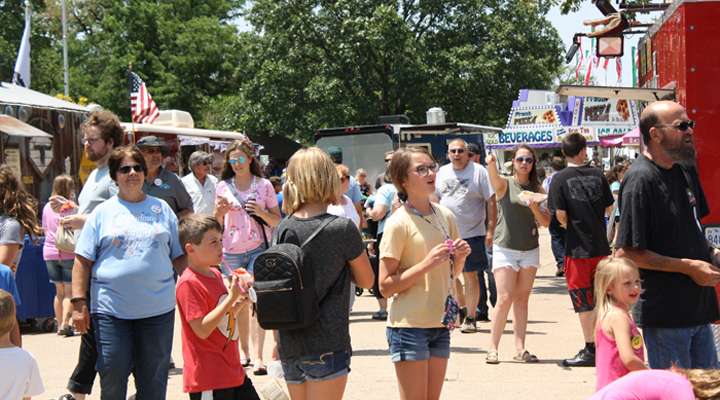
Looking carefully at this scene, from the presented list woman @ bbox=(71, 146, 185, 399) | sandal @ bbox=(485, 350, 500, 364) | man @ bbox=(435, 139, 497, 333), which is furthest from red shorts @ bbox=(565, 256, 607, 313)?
woman @ bbox=(71, 146, 185, 399)

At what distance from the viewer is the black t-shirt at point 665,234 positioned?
16.3 feet

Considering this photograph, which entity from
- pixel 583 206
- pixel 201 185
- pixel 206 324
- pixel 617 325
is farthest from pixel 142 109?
pixel 617 325

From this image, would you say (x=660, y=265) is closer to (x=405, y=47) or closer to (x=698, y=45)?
(x=698, y=45)

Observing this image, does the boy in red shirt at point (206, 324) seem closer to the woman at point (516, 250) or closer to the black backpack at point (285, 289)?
the black backpack at point (285, 289)

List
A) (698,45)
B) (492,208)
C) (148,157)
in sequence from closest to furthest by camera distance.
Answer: (698,45)
(148,157)
(492,208)

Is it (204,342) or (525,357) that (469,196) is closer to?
(525,357)

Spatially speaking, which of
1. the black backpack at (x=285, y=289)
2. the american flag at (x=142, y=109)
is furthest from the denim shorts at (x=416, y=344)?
the american flag at (x=142, y=109)

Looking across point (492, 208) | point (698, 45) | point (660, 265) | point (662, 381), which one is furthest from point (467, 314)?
point (662, 381)

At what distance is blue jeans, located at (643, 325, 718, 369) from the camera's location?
16.4 feet

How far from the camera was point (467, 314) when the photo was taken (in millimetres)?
11039

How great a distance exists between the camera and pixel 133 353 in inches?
237

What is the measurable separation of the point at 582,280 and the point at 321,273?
434 cm

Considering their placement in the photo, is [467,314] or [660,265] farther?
[467,314]

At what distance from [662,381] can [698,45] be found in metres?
3.84
